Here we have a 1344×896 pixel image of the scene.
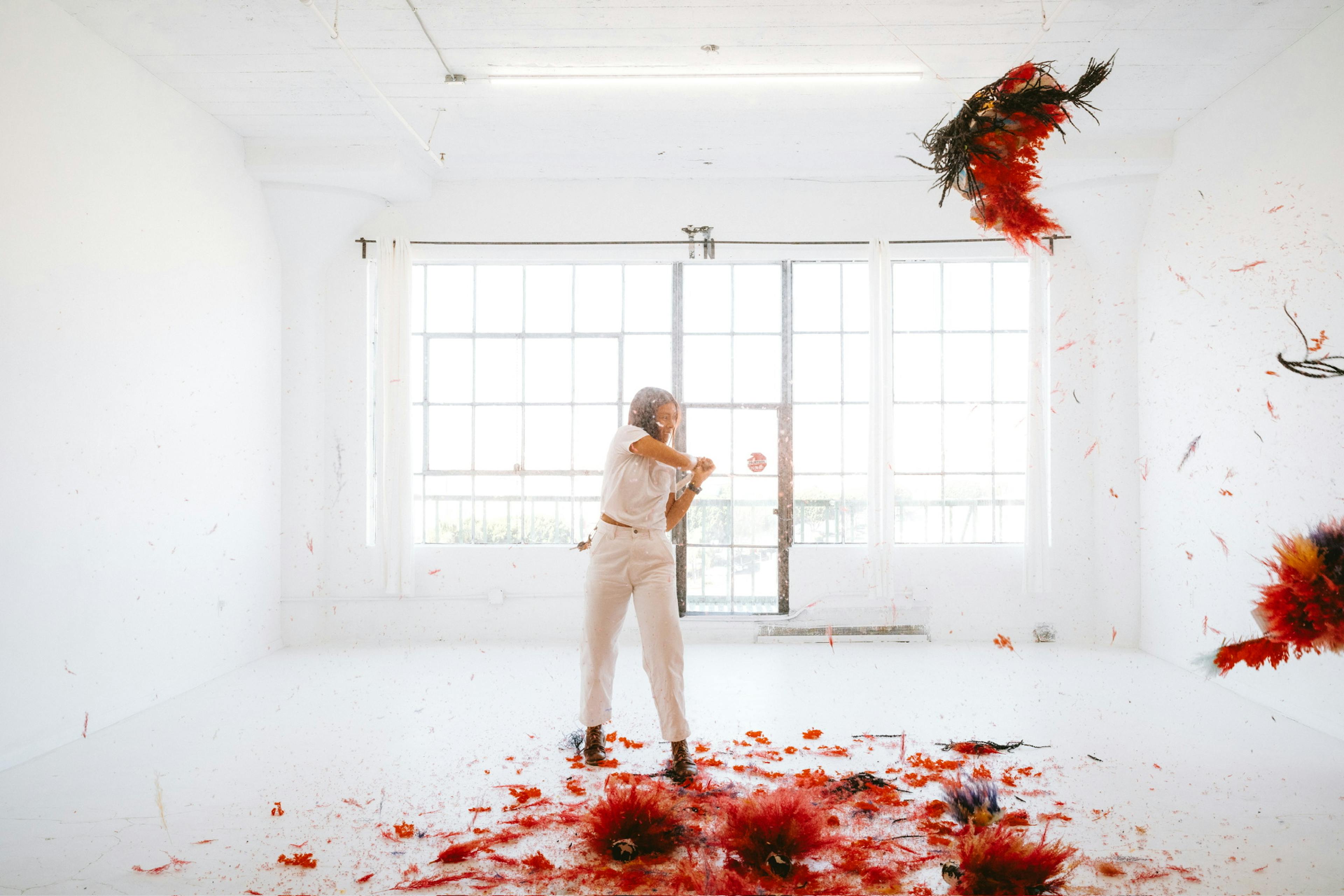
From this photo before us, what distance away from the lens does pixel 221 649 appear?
466 cm

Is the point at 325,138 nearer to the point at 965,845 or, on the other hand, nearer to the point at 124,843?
the point at 124,843

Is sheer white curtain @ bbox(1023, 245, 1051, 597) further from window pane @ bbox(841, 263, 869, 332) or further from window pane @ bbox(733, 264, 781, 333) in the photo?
window pane @ bbox(733, 264, 781, 333)

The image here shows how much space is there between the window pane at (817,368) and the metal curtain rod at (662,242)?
2.06 feet

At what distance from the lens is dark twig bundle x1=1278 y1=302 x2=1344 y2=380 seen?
350 centimetres

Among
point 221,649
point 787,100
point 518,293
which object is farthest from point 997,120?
point 221,649

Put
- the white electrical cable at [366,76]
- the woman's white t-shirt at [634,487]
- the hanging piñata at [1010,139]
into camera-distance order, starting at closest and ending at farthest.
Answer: the hanging piñata at [1010,139]
the woman's white t-shirt at [634,487]
the white electrical cable at [366,76]

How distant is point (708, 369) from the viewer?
5723mm

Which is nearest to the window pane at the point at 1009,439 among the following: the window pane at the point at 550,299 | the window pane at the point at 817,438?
the window pane at the point at 817,438

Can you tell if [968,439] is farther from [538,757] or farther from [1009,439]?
[538,757]

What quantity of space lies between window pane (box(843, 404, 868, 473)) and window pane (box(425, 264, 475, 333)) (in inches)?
108

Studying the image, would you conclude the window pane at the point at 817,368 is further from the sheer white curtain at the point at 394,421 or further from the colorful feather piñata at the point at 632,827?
the colorful feather piñata at the point at 632,827

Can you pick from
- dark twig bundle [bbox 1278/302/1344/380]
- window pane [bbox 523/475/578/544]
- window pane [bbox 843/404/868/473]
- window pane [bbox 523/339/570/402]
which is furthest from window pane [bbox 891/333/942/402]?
window pane [bbox 523/475/578/544]

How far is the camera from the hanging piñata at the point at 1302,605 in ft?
8.84

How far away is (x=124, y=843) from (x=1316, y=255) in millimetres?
5008
